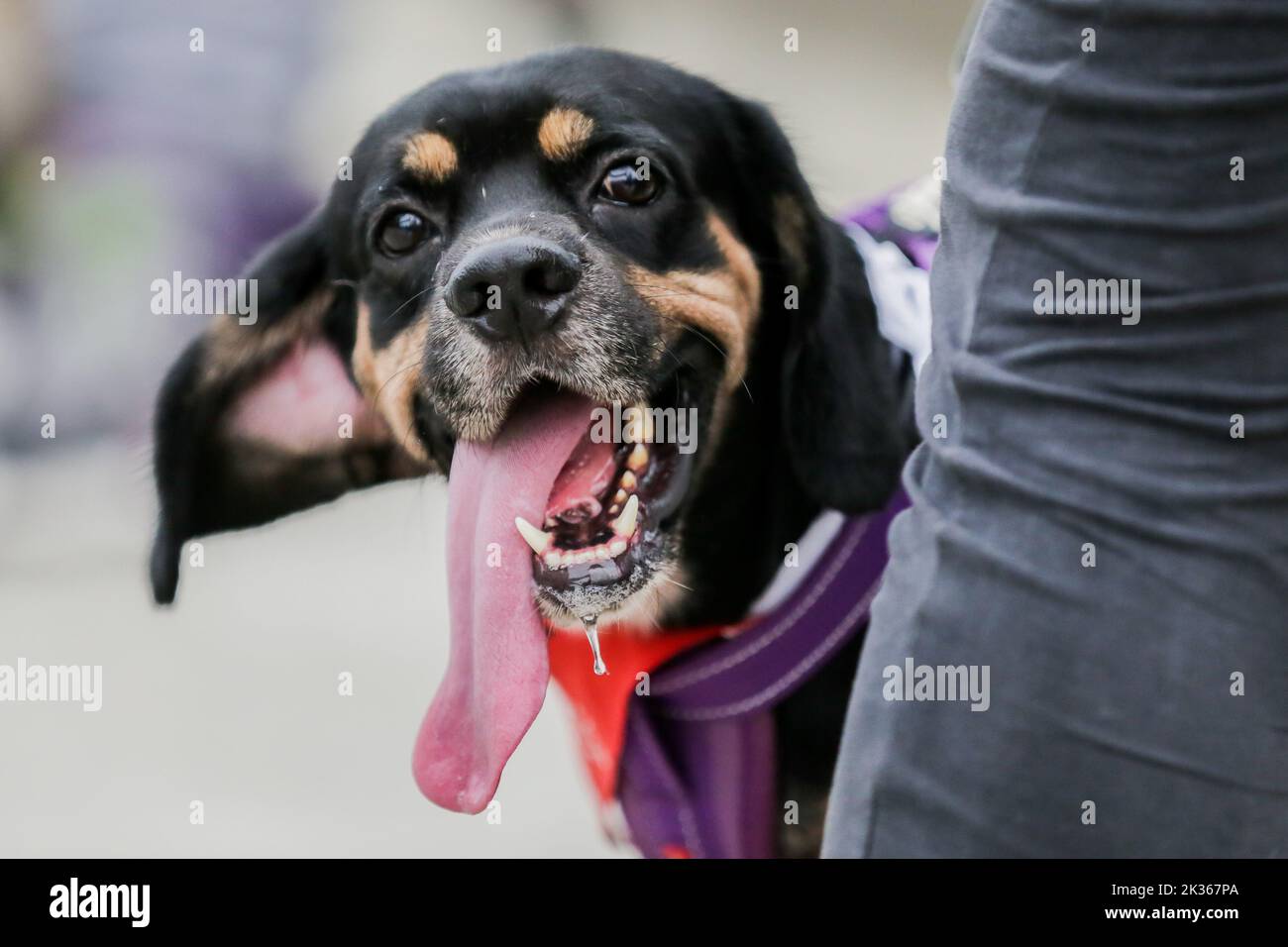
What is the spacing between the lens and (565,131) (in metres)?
2.22

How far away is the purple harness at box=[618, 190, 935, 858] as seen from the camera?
2186 millimetres

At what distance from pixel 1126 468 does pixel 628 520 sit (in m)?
1.04

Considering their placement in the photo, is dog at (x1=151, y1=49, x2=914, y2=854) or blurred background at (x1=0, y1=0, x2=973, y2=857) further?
blurred background at (x1=0, y1=0, x2=973, y2=857)

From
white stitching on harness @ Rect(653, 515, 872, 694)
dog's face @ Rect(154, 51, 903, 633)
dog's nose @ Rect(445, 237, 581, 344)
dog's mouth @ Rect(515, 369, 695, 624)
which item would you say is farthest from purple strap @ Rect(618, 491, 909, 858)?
dog's nose @ Rect(445, 237, 581, 344)

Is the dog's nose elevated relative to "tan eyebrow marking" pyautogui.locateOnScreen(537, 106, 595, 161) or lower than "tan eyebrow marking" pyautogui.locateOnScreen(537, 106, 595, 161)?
lower

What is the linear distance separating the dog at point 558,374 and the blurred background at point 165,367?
0.21 metres

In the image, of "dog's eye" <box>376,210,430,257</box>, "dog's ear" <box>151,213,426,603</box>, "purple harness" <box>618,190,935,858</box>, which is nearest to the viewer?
"purple harness" <box>618,190,935,858</box>

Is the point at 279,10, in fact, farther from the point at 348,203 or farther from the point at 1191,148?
the point at 1191,148

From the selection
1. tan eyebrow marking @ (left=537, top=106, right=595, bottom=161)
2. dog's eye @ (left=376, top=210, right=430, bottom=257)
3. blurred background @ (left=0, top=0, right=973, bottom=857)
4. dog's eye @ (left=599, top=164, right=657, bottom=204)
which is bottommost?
blurred background @ (left=0, top=0, right=973, bottom=857)

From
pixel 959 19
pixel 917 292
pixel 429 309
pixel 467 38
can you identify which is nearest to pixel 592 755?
pixel 429 309

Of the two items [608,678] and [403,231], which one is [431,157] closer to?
[403,231]

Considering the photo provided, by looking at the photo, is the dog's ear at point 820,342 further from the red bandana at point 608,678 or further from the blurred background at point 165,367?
the red bandana at point 608,678

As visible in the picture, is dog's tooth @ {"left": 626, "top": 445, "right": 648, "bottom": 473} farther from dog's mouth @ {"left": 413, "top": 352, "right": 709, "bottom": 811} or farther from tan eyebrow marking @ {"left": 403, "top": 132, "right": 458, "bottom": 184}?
tan eyebrow marking @ {"left": 403, "top": 132, "right": 458, "bottom": 184}

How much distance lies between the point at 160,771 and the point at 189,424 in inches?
61.3
